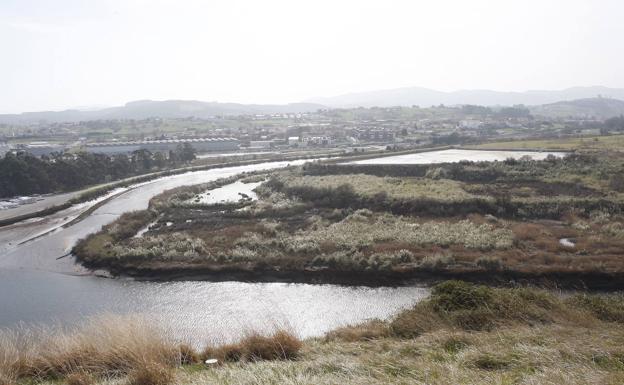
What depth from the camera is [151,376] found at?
5770 millimetres

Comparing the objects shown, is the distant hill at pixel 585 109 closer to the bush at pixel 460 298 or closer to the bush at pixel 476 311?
the bush at pixel 460 298

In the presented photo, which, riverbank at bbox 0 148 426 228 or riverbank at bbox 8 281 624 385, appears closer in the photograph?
riverbank at bbox 8 281 624 385

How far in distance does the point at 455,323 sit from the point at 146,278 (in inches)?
600

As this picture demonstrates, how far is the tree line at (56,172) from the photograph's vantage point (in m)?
43.4

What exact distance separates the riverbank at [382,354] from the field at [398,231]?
9.53m

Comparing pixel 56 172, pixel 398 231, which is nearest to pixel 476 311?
pixel 398 231

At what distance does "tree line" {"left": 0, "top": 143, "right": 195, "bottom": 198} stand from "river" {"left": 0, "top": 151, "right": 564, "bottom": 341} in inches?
900

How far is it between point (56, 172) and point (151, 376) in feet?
153

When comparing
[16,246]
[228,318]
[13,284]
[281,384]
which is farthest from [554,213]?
[16,246]

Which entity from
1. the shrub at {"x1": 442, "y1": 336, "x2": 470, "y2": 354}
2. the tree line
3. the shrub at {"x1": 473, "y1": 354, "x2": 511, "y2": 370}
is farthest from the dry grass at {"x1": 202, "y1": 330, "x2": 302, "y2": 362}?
the tree line

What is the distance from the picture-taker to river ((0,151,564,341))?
49.8ft

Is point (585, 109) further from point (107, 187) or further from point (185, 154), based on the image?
point (107, 187)

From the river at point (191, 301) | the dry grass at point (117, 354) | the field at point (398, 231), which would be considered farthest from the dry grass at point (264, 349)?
the field at point (398, 231)

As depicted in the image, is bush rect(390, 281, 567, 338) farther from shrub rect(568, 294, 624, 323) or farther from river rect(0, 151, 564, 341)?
river rect(0, 151, 564, 341)
